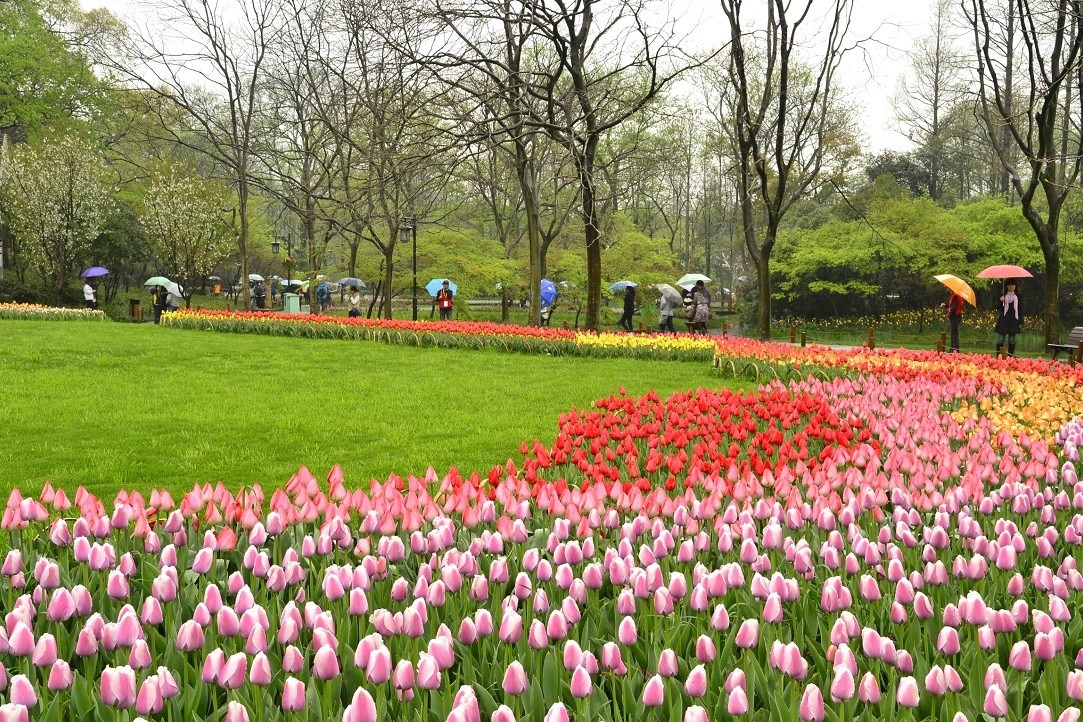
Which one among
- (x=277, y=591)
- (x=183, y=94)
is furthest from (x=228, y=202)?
(x=277, y=591)

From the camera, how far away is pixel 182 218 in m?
37.2

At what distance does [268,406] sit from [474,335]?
8611 millimetres

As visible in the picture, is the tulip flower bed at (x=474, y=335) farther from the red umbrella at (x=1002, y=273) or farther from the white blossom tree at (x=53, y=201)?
the white blossom tree at (x=53, y=201)

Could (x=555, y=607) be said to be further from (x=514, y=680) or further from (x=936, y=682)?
(x=936, y=682)

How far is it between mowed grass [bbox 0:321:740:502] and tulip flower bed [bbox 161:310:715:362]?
0.85 metres

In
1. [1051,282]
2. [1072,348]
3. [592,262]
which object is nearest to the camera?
[1072,348]

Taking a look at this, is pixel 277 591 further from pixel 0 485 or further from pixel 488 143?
pixel 488 143

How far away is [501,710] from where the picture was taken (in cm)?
175

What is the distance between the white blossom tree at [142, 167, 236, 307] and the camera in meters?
36.9

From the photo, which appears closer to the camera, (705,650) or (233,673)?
(233,673)

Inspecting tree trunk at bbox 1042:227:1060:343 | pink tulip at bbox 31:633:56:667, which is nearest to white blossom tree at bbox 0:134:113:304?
tree trunk at bbox 1042:227:1060:343

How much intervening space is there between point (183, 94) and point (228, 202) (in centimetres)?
1676

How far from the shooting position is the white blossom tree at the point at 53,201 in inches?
1319

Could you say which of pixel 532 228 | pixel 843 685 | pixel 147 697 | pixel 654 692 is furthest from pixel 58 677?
pixel 532 228
